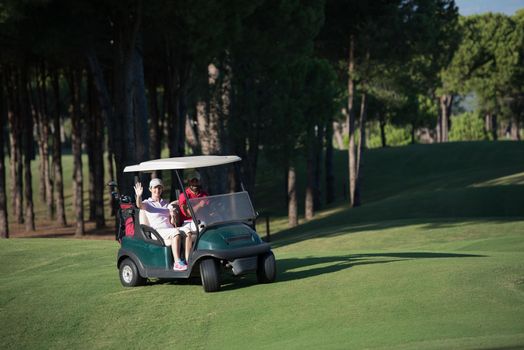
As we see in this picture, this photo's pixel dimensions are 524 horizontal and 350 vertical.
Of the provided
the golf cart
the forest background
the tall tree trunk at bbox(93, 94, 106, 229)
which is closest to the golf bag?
the golf cart

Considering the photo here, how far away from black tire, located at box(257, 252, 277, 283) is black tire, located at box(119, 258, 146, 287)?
1.96 m

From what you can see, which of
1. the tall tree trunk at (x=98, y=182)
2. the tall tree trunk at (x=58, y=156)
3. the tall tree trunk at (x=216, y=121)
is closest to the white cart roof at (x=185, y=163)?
the tall tree trunk at (x=216, y=121)

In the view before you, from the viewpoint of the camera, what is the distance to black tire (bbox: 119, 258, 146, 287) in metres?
13.8

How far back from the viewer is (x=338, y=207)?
4791cm

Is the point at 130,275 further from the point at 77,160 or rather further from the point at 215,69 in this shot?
the point at 77,160

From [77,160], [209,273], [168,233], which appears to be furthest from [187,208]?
[77,160]

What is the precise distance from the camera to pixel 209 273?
12773mm

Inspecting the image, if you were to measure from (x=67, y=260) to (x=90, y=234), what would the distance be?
1926 cm

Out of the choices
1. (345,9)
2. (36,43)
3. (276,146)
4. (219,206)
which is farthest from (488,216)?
(219,206)

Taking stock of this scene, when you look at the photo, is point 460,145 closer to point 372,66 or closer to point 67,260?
point 372,66

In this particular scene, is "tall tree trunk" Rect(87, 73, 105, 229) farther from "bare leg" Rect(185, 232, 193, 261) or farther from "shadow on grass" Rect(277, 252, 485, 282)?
"bare leg" Rect(185, 232, 193, 261)

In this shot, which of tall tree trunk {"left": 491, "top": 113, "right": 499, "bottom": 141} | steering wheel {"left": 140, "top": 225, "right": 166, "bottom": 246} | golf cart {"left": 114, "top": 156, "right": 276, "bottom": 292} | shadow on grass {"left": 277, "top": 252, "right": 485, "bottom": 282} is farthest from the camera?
tall tree trunk {"left": 491, "top": 113, "right": 499, "bottom": 141}

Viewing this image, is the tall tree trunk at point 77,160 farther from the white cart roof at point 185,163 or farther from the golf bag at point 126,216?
the white cart roof at point 185,163

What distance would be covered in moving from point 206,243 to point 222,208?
67 centimetres
